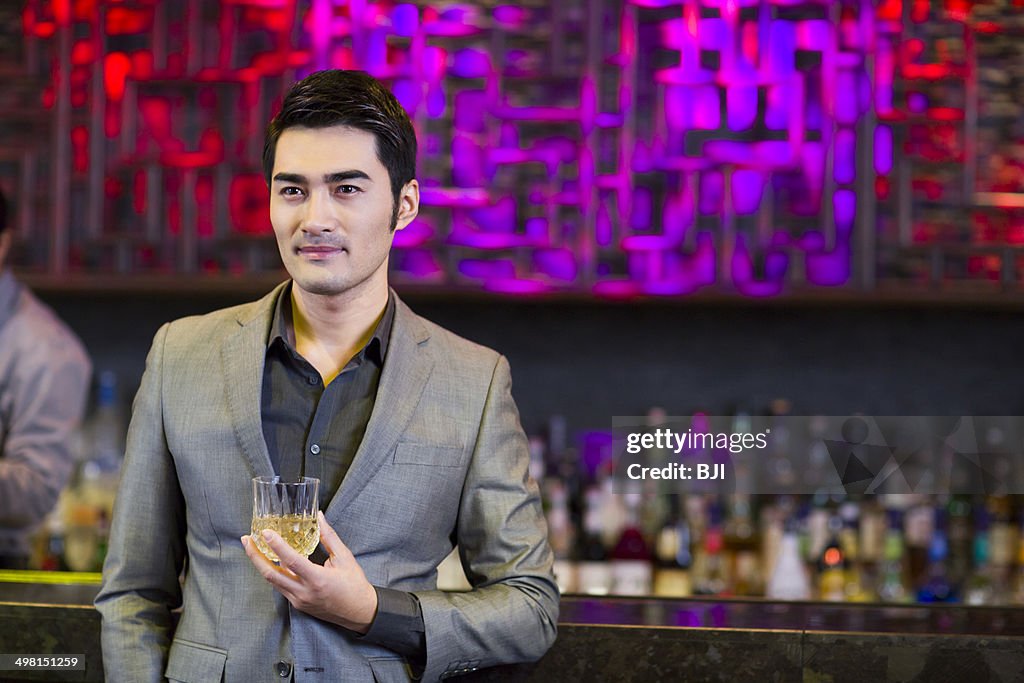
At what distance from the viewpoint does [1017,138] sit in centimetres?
269

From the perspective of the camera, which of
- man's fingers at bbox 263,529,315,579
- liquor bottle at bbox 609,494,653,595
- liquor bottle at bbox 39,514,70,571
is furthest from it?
liquor bottle at bbox 39,514,70,571

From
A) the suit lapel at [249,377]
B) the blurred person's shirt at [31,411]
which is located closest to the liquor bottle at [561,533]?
the blurred person's shirt at [31,411]

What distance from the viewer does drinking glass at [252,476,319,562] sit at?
1.21 metres

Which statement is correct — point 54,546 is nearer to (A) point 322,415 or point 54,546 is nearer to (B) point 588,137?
(B) point 588,137

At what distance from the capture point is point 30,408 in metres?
2.67

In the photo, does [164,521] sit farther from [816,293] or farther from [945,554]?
[945,554]

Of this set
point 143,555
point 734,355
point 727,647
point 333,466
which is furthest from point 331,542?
point 734,355

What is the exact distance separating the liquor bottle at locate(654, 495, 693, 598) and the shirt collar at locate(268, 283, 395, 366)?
149cm

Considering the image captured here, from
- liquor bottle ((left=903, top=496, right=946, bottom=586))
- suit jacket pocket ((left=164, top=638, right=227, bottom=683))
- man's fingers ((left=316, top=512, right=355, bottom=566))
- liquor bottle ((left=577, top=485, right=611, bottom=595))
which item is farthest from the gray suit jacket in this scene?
liquor bottle ((left=903, top=496, right=946, bottom=586))

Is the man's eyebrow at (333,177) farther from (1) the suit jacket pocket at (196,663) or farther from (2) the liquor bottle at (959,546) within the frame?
(2) the liquor bottle at (959,546)

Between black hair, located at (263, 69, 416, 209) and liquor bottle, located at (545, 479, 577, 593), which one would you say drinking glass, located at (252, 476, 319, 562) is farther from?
liquor bottle, located at (545, 479, 577, 593)

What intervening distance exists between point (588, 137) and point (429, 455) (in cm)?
149

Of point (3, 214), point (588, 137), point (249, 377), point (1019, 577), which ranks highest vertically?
point (588, 137)

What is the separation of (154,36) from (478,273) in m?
0.97
